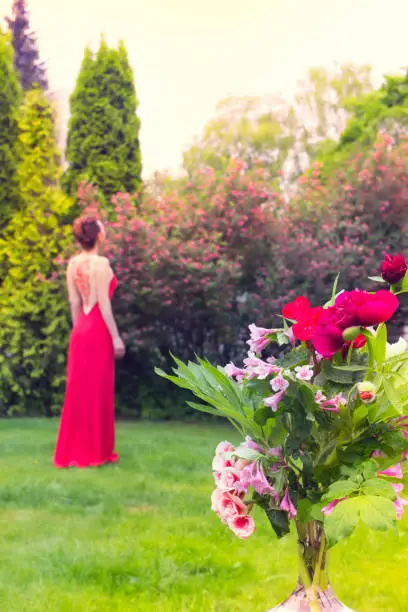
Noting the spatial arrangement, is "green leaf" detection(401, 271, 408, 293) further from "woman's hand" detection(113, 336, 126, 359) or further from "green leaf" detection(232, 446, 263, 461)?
"woman's hand" detection(113, 336, 126, 359)

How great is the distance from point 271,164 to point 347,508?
31.4 metres

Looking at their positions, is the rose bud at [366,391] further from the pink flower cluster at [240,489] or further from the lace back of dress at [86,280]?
the lace back of dress at [86,280]

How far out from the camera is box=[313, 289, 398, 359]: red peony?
1631mm

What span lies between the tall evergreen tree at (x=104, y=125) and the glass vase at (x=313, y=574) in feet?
41.2

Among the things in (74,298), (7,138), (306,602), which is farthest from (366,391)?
(7,138)

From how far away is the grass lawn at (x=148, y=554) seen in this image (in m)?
4.19

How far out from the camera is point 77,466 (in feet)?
26.5

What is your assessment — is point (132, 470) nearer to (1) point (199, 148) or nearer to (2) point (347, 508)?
(2) point (347, 508)

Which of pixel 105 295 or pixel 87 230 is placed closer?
pixel 87 230

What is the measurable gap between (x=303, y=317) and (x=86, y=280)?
625cm

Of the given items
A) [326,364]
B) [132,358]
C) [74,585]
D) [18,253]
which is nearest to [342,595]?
[74,585]

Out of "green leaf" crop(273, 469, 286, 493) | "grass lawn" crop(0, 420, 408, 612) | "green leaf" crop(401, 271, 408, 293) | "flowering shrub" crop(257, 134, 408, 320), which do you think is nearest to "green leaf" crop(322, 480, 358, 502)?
"green leaf" crop(273, 469, 286, 493)

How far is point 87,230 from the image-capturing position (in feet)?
25.2

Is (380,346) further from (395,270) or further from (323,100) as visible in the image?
(323,100)
